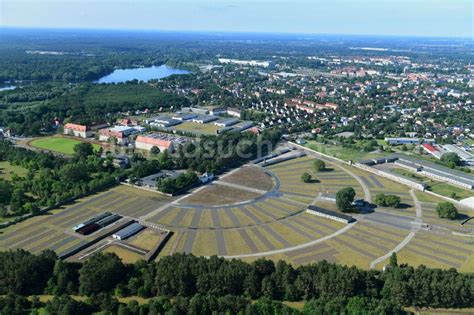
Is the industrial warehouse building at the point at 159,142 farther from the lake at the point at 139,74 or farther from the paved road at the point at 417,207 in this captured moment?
the lake at the point at 139,74

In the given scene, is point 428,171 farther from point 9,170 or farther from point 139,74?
point 139,74

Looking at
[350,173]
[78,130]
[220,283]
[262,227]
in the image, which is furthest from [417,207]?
[78,130]

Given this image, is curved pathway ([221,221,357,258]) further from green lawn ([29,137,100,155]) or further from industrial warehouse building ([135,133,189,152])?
green lawn ([29,137,100,155])

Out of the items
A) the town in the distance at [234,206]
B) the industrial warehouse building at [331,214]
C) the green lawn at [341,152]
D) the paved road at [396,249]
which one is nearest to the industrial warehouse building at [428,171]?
the town in the distance at [234,206]

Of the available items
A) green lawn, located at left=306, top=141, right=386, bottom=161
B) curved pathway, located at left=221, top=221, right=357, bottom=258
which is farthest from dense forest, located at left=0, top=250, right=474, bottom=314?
green lawn, located at left=306, top=141, right=386, bottom=161

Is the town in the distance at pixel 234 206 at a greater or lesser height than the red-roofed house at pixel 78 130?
lesser

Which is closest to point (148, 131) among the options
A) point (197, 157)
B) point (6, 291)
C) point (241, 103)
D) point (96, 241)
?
point (197, 157)

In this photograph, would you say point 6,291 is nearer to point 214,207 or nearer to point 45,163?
point 214,207
